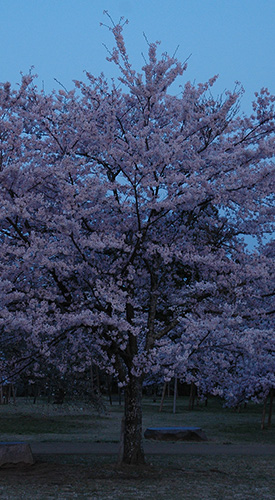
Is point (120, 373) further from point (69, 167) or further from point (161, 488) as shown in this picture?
point (69, 167)

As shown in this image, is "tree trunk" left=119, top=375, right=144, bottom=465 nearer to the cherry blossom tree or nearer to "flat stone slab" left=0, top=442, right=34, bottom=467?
the cherry blossom tree

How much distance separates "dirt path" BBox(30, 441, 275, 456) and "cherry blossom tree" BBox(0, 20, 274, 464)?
4.06m

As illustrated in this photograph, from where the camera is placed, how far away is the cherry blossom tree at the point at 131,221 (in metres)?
11.7

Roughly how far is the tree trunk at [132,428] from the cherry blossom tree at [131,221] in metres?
0.03

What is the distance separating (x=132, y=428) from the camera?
508 inches

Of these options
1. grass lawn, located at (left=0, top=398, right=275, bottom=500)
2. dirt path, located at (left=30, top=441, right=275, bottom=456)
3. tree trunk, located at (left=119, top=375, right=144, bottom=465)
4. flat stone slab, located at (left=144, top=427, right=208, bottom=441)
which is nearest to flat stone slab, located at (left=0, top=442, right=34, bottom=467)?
grass lawn, located at (left=0, top=398, right=275, bottom=500)

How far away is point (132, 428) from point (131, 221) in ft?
14.6

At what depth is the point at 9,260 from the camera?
12.0 m

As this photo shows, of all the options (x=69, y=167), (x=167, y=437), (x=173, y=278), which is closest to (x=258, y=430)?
(x=167, y=437)

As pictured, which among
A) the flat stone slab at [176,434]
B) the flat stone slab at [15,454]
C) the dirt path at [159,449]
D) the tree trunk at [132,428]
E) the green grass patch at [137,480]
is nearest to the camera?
the green grass patch at [137,480]

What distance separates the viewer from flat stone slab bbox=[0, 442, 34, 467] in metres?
13.2

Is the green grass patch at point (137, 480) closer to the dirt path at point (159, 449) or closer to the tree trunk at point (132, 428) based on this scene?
the tree trunk at point (132, 428)

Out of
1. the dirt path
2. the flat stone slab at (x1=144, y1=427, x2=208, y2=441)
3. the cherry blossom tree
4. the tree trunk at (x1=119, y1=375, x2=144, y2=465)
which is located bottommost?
the dirt path

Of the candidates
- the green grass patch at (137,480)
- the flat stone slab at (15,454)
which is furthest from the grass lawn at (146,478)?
the flat stone slab at (15,454)
